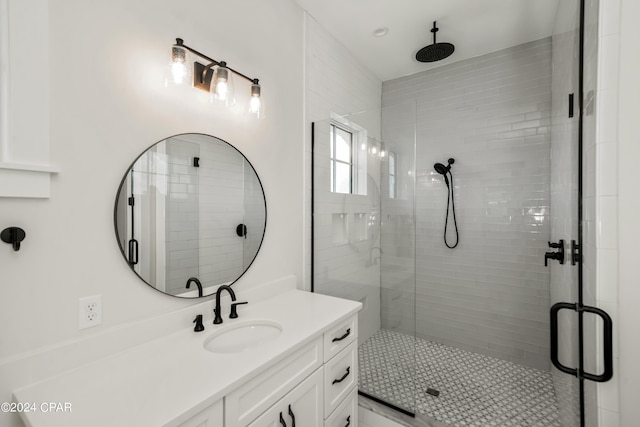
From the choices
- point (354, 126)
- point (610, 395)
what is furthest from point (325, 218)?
point (610, 395)

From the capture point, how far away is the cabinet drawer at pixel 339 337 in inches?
56.9

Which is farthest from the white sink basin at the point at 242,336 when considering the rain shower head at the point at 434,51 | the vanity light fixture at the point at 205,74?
the rain shower head at the point at 434,51

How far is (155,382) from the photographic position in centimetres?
94

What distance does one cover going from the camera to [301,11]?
2.14 m

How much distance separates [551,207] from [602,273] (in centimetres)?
161

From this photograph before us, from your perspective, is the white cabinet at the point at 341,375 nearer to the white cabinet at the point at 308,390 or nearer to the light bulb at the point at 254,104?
the white cabinet at the point at 308,390

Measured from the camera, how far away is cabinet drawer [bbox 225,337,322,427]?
97 cm

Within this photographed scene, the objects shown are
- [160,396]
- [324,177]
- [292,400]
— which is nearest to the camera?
[160,396]

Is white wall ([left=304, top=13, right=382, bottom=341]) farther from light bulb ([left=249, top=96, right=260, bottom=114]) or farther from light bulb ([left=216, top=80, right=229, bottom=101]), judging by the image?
light bulb ([left=216, top=80, right=229, bottom=101])

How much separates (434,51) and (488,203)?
1.42 meters

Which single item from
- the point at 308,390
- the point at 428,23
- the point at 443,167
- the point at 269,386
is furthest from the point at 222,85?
the point at 443,167

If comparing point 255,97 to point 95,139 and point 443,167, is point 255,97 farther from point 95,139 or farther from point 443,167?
point 443,167

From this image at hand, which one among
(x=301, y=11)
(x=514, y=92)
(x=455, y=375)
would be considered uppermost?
(x=301, y=11)

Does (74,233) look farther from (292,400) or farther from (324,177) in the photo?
(324,177)
